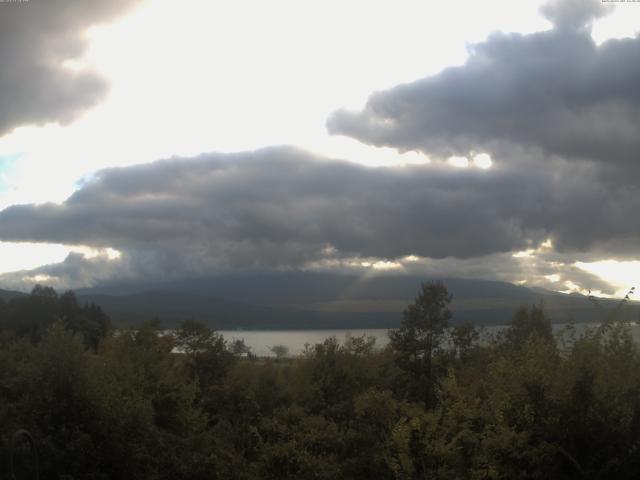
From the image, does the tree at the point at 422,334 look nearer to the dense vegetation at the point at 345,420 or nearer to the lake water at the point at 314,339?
the lake water at the point at 314,339

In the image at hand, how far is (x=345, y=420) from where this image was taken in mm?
29688

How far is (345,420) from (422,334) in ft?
97.0

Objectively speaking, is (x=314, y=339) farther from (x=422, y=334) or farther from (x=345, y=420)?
(x=345, y=420)

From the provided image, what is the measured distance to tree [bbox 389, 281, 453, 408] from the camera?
53566 millimetres

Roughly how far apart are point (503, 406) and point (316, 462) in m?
7.45

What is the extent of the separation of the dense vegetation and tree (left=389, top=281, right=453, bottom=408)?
54.7 feet

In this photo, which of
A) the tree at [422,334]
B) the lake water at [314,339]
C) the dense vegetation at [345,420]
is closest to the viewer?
the dense vegetation at [345,420]

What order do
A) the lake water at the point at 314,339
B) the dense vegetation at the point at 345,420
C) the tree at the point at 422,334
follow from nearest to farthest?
the dense vegetation at the point at 345,420
the lake water at the point at 314,339
the tree at the point at 422,334

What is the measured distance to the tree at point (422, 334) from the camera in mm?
53566

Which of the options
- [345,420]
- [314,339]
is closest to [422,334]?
[345,420]

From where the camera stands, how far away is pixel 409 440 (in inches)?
804

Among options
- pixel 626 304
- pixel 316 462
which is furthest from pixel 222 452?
pixel 626 304

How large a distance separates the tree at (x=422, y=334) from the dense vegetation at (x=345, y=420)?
16.7 m

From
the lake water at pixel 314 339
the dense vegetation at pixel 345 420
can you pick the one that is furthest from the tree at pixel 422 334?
the dense vegetation at pixel 345 420
